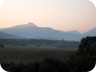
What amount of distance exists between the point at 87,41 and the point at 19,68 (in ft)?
19.5

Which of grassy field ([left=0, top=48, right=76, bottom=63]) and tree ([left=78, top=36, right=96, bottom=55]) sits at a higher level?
tree ([left=78, top=36, right=96, bottom=55])

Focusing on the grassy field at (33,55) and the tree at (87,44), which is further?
the tree at (87,44)

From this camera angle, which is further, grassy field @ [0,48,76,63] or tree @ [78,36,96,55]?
tree @ [78,36,96,55]

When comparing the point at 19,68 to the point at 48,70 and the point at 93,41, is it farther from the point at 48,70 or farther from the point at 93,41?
the point at 93,41

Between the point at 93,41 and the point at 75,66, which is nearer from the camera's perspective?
the point at 75,66

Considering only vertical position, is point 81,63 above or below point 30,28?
below

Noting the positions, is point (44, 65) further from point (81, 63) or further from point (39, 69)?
point (81, 63)

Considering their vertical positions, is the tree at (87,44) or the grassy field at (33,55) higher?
the tree at (87,44)

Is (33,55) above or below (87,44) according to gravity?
below

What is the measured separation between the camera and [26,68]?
7.26m

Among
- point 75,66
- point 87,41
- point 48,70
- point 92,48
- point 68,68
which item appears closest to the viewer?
point 48,70

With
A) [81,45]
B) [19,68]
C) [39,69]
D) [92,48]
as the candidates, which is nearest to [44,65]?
[39,69]

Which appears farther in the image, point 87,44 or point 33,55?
point 87,44

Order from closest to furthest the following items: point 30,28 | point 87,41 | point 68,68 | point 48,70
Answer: point 48,70 < point 68,68 < point 30,28 < point 87,41
